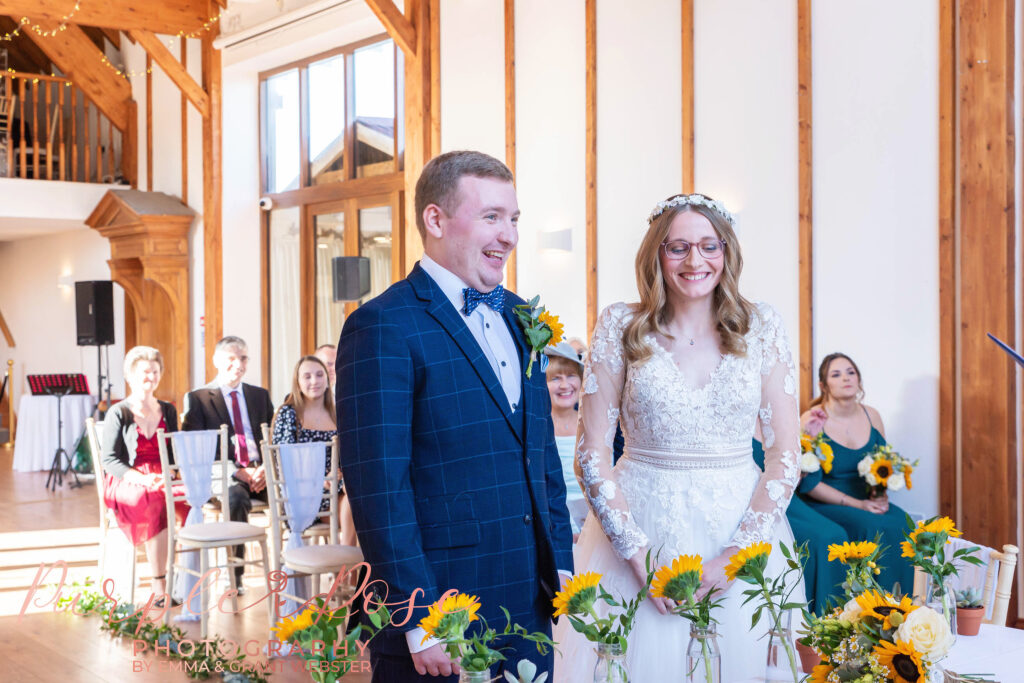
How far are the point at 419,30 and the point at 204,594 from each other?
16.4 ft

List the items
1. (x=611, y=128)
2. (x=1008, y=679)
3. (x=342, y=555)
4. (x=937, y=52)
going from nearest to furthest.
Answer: (x=1008, y=679) → (x=342, y=555) → (x=937, y=52) → (x=611, y=128)

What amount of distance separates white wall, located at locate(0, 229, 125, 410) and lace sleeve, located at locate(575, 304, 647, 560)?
12.9 metres

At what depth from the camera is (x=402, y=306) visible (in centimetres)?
200

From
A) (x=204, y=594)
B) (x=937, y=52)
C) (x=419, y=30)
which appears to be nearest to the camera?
(x=937, y=52)

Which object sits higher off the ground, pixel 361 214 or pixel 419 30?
pixel 419 30

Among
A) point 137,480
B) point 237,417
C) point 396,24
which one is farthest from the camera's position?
point 396,24

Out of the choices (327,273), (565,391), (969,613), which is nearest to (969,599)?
(969,613)

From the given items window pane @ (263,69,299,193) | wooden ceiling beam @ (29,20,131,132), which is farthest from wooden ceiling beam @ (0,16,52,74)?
window pane @ (263,69,299,193)

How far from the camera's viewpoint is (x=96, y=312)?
506 inches

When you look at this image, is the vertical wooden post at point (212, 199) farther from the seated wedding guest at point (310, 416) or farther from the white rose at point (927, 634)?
the white rose at point (927, 634)

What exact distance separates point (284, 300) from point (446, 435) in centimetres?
971

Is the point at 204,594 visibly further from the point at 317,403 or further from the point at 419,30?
the point at 419,30

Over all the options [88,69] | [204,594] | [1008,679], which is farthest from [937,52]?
[88,69]

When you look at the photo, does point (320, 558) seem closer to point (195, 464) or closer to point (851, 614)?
point (195, 464)
